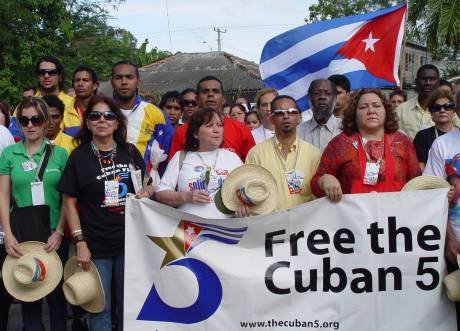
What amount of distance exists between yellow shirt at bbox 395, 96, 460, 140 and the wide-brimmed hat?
2477mm

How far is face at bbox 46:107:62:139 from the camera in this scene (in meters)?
5.43

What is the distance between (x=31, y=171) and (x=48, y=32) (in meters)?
19.5

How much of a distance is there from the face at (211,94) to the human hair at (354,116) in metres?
1.83

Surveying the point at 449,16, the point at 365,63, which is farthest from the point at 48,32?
the point at 365,63

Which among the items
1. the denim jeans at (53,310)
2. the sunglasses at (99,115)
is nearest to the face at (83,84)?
the sunglasses at (99,115)

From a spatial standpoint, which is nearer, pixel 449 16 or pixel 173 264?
pixel 173 264

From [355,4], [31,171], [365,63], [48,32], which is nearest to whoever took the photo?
[31,171]

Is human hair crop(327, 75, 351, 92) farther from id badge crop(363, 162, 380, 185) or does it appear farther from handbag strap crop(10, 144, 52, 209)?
handbag strap crop(10, 144, 52, 209)

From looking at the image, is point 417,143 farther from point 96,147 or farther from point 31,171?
point 31,171

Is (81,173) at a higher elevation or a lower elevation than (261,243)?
higher

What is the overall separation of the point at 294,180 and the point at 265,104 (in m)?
2.62

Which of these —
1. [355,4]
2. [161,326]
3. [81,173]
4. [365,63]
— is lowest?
[161,326]

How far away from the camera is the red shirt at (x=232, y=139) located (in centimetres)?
552

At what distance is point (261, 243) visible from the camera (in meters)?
4.65
